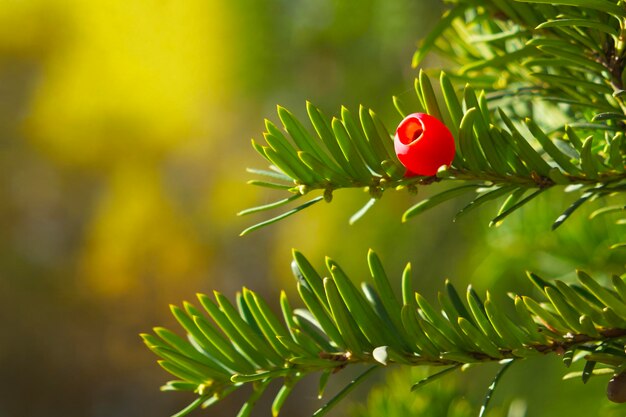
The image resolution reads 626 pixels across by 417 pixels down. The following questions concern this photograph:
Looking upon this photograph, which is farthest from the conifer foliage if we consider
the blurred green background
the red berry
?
the blurred green background

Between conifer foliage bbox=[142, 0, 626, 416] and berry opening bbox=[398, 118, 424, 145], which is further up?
berry opening bbox=[398, 118, 424, 145]

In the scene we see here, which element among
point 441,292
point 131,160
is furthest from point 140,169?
point 441,292

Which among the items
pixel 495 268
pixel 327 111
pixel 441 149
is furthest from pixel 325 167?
pixel 327 111

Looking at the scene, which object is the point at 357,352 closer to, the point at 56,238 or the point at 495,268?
the point at 495,268

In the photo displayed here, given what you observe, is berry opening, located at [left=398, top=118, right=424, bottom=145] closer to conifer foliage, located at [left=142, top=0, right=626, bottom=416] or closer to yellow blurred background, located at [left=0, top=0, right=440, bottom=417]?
conifer foliage, located at [left=142, top=0, right=626, bottom=416]

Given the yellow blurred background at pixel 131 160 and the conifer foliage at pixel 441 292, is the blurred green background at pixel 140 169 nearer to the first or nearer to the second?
the yellow blurred background at pixel 131 160

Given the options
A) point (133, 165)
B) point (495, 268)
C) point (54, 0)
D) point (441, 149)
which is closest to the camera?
point (441, 149)
